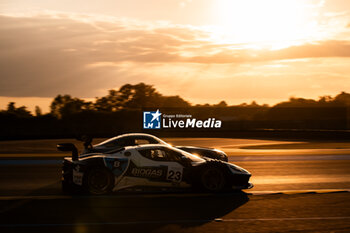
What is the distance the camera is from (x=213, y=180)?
1012 centimetres

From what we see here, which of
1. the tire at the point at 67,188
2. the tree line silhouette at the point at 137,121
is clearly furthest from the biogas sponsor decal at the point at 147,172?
the tree line silhouette at the point at 137,121

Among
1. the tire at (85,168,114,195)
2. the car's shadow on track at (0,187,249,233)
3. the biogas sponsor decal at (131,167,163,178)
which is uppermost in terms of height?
the biogas sponsor decal at (131,167,163,178)

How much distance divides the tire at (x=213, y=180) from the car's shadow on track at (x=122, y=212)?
23cm

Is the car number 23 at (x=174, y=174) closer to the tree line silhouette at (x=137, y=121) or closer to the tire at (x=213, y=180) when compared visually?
the tire at (x=213, y=180)

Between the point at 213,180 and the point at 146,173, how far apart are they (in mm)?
1480

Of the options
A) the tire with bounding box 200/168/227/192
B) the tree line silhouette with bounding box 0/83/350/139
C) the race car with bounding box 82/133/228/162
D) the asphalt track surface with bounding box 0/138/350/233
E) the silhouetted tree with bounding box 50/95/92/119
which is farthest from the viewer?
the silhouetted tree with bounding box 50/95/92/119

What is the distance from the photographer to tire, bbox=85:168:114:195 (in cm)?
988

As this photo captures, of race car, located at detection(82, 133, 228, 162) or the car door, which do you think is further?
race car, located at detection(82, 133, 228, 162)

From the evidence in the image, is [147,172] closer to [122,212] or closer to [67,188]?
[67,188]

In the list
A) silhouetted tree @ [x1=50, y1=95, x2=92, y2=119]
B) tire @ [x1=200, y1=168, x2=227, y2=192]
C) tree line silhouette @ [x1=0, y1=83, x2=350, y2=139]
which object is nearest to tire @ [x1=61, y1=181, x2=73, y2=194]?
tire @ [x1=200, y1=168, x2=227, y2=192]

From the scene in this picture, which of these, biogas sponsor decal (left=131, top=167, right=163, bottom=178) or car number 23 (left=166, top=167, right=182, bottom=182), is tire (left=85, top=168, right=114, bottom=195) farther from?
car number 23 (left=166, top=167, right=182, bottom=182)

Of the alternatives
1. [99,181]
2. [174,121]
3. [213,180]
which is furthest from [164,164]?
[174,121]

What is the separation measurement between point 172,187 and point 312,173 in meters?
6.05

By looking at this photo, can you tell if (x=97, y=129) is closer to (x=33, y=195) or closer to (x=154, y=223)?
(x=33, y=195)
